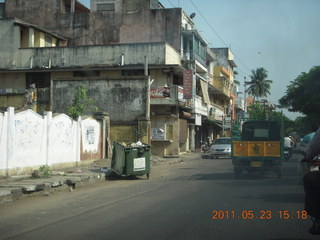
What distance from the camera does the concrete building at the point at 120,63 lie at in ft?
97.4

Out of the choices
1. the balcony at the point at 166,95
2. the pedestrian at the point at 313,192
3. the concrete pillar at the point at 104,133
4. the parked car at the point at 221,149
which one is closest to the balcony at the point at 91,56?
the balcony at the point at 166,95

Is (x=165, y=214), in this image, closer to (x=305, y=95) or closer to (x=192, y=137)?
(x=305, y=95)

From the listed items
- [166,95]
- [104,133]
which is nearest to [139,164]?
[104,133]

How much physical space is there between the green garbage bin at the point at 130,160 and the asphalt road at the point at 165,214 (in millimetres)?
3179

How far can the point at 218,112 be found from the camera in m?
54.2

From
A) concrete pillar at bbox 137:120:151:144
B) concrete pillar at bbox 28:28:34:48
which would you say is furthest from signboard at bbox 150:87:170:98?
concrete pillar at bbox 28:28:34:48

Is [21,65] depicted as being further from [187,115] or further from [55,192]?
[55,192]

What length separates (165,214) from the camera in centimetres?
835


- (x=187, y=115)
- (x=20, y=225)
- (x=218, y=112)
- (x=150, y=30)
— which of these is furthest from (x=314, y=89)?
(x=20, y=225)

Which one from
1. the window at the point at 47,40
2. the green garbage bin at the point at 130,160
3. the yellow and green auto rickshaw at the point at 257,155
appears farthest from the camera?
the window at the point at 47,40

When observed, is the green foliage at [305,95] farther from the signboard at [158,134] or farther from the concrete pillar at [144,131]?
the concrete pillar at [144,131]

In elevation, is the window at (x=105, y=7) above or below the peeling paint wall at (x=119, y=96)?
above

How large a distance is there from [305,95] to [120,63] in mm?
15638

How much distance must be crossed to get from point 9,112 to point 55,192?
3.47m
